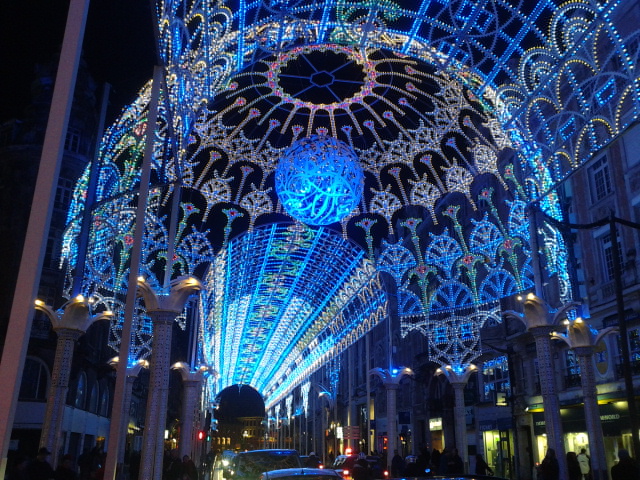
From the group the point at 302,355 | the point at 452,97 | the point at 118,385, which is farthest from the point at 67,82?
the point at 302,355

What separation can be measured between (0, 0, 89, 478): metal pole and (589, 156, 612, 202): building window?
23.3 metres

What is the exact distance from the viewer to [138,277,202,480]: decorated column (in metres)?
13.4

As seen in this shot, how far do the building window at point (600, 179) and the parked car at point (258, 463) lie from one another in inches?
637

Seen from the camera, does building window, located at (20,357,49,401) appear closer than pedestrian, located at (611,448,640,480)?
No

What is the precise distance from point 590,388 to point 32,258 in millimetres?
18456

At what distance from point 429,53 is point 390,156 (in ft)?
28.0

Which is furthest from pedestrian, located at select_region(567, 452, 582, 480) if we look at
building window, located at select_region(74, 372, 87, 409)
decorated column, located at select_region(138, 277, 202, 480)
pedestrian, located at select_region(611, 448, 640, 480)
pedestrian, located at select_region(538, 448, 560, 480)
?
building window, located at select_region(74, 372, 87, 409)

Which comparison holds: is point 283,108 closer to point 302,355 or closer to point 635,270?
point 635,270

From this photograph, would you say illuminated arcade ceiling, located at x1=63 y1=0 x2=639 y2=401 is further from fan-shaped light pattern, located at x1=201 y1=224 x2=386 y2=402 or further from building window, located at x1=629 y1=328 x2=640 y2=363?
building window, located at x1=629 y1=328 x2=640 y2=363

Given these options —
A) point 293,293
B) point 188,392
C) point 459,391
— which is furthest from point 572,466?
point 293,293

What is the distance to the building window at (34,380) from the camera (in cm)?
2869

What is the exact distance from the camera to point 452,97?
23.4 m

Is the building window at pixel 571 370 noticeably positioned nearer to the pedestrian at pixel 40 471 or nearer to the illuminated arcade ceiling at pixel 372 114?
the illuminated arcade ceiling at pixel 372 114

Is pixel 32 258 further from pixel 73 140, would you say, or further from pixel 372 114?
pixel 73 140
